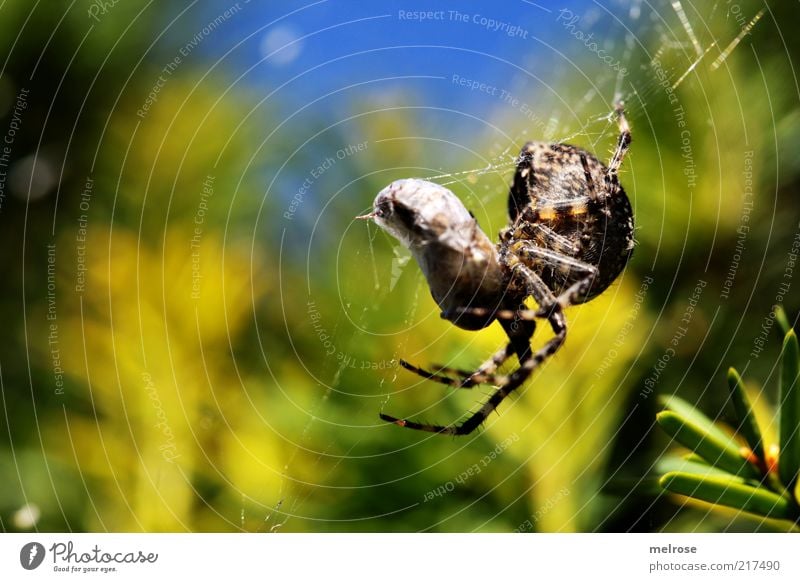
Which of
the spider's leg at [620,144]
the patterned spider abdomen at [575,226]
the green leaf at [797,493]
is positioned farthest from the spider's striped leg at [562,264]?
the green leaf at [797,493]

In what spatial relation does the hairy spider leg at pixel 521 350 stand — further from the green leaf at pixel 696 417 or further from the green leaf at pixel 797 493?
the green leaf at pixel 797 493

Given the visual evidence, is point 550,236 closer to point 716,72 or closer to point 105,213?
point 716,72

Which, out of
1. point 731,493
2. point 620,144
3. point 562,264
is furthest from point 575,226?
point 731,493

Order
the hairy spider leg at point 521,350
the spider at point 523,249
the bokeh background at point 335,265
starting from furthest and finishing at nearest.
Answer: the bokeh background at point 335,265 → the hairy spider leg at point 521,350 → the spider at point 523,249

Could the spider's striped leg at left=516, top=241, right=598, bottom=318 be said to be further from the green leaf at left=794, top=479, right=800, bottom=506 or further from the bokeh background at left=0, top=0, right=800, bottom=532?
the green leaf at left=794, top=479, right=800, bottom=506

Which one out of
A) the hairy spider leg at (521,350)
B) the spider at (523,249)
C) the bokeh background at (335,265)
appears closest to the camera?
the spider at (523,249)

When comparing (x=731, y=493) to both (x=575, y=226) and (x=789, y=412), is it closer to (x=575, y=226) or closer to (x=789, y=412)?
(x=789, y=412)

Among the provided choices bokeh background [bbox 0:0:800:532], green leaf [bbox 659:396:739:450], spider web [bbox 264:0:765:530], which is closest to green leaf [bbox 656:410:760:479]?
green leaf [bbox 659:396:739:450]

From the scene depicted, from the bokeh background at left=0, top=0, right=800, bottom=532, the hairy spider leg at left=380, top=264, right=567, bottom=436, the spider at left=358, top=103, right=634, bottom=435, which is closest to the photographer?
the spider at left=358, top=103, right=634, bottom=435
